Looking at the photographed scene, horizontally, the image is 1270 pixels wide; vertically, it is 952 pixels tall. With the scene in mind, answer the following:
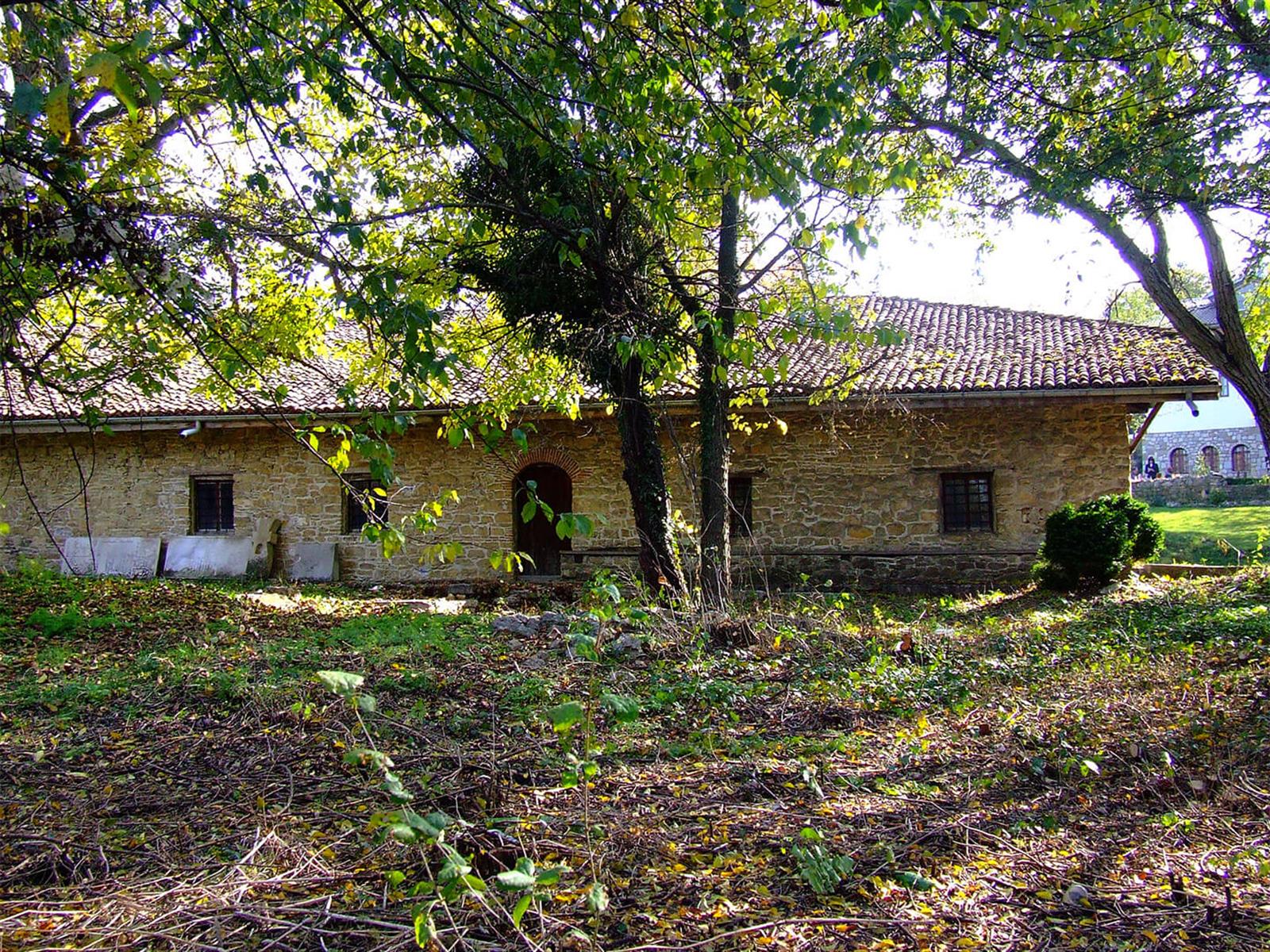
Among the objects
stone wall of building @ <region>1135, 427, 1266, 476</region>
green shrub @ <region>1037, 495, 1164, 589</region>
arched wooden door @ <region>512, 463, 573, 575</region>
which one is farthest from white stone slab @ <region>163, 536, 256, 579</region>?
stone wall of building @ <region>1135, 427, 1266, 476</region>

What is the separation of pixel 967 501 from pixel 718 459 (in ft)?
20.5

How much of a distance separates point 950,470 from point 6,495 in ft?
51.4

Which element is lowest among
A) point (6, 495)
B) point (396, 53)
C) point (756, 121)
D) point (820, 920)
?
point (820, 920)

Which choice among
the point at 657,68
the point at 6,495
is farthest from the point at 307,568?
the point at 657,68

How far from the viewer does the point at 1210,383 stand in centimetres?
1083

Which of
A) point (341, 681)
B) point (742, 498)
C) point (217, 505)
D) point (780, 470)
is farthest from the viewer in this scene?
point (217, 505)

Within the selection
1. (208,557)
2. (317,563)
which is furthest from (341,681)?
(208,557)

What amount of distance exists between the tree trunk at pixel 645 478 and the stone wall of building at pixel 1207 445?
91.7ft

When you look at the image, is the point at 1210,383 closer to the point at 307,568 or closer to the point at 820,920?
the point at 820,920

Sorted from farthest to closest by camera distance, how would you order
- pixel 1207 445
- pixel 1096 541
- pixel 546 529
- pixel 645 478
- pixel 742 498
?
pixel 1207 445 < pixel 546 529 < pixel 742 498 < pixel 1096 541 < pixel 645 478

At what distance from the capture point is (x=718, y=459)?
27.0ft

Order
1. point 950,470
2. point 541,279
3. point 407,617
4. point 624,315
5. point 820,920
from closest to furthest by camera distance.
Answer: point 820,920 → point 624,315 → point 541,279 → point 407,617 → point 950,470

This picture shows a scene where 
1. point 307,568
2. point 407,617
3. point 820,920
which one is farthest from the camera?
point 307,568

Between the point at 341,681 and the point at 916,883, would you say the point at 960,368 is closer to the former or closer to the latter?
the point at 916,883
